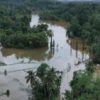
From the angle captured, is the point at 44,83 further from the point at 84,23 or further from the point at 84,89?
the point at 84,23

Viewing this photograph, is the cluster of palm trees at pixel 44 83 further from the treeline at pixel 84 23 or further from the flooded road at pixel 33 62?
the treeline at pixel 84 23

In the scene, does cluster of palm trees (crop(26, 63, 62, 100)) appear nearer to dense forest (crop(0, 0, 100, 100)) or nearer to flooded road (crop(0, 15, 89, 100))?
dense forest (crop(0, 0, 100, 100))

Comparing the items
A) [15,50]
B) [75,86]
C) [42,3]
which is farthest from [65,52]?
[42,3]

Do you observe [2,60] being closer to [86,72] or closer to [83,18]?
[86,72]

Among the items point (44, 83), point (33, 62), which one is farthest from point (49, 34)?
point (44, 83)

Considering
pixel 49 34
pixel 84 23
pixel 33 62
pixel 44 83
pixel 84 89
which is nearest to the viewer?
pixel 84 89

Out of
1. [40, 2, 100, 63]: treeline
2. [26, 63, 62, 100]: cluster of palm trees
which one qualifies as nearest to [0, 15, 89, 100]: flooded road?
[26, 63, 62, 100]: cluster of palm trees

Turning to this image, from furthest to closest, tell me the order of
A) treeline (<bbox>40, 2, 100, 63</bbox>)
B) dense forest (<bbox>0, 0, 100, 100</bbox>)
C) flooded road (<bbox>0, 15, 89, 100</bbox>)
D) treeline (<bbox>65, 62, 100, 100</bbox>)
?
treeline (<bbox>40, 2, 100, 63</bbox>)
flooded road (<bbox>0, 15, 89, 100</bbox>)
dense forest (<bbox>0, 0, 100, 100</bbox>)
treeline (<bbox>65, 62, 100, 100</bbox>)

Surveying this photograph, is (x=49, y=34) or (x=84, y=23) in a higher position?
(x=84, y=23)
